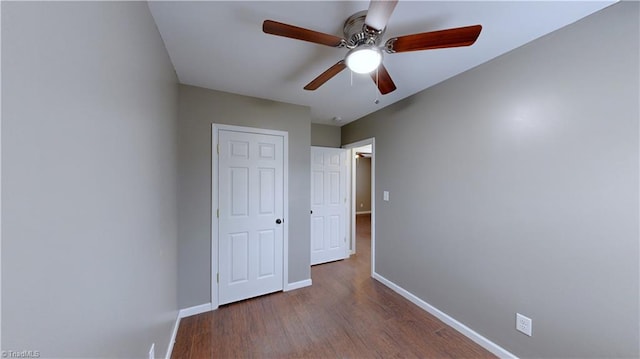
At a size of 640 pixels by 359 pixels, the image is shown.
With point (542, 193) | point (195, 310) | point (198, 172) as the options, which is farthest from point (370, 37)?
point (195, 310)

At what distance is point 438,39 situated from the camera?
3.96ft

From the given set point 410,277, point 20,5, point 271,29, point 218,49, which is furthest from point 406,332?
point 218,49

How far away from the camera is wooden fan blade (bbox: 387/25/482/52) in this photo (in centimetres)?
114

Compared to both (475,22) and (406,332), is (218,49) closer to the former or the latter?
(475,22)

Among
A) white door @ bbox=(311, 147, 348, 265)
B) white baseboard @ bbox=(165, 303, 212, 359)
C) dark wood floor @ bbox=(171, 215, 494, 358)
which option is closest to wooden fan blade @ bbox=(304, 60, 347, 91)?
white door @ bbox=(311, 147, 348, 265)

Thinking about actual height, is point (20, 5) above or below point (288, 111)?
below

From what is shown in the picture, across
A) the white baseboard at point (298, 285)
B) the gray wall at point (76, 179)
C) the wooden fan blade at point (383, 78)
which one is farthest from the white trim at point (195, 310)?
the wooden fan blade at point (383, 78)

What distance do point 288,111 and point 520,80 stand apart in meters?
2.23

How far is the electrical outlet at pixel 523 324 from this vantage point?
5.25ft

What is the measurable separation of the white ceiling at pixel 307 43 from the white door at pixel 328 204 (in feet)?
4.66

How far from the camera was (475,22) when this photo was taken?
1.41 metres

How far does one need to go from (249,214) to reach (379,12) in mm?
2250

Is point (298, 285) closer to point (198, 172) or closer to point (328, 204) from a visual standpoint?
point (328, 204)

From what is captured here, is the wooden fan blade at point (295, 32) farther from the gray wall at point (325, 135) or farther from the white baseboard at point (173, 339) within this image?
the gray wall at point (325, 135)
